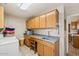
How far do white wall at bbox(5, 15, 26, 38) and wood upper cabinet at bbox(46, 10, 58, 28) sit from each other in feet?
1.19

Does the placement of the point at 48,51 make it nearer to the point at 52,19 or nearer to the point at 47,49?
the point at 47,49

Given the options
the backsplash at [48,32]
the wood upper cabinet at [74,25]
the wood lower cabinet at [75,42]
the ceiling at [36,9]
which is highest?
the ceiling at [36,9]

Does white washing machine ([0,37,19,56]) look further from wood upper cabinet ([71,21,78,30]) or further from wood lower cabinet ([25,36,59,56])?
wood upper cabinet ([71,21,78,30])

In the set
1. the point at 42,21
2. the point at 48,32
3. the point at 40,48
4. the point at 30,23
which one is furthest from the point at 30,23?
the point at 40,48

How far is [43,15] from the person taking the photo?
1208mm

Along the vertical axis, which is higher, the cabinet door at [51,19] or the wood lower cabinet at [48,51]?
the cabinet door at [51,19]

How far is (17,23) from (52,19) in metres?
0.51

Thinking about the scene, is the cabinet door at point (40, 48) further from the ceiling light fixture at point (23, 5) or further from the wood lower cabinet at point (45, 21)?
the ceiling light fixture at point (23, 5)

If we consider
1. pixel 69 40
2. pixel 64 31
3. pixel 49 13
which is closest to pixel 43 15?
pixel 49 13

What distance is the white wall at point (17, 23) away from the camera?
1.19 meters

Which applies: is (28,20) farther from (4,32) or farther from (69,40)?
(69,40)

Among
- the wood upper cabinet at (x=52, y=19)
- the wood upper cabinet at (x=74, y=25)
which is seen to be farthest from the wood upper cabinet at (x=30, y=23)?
the wood upper cabinet at (x=74, y=25)

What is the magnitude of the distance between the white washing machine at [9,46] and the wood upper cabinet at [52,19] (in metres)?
0.53

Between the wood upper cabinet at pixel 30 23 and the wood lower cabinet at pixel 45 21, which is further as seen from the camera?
the wood upper cabinet at pixel 30 23
